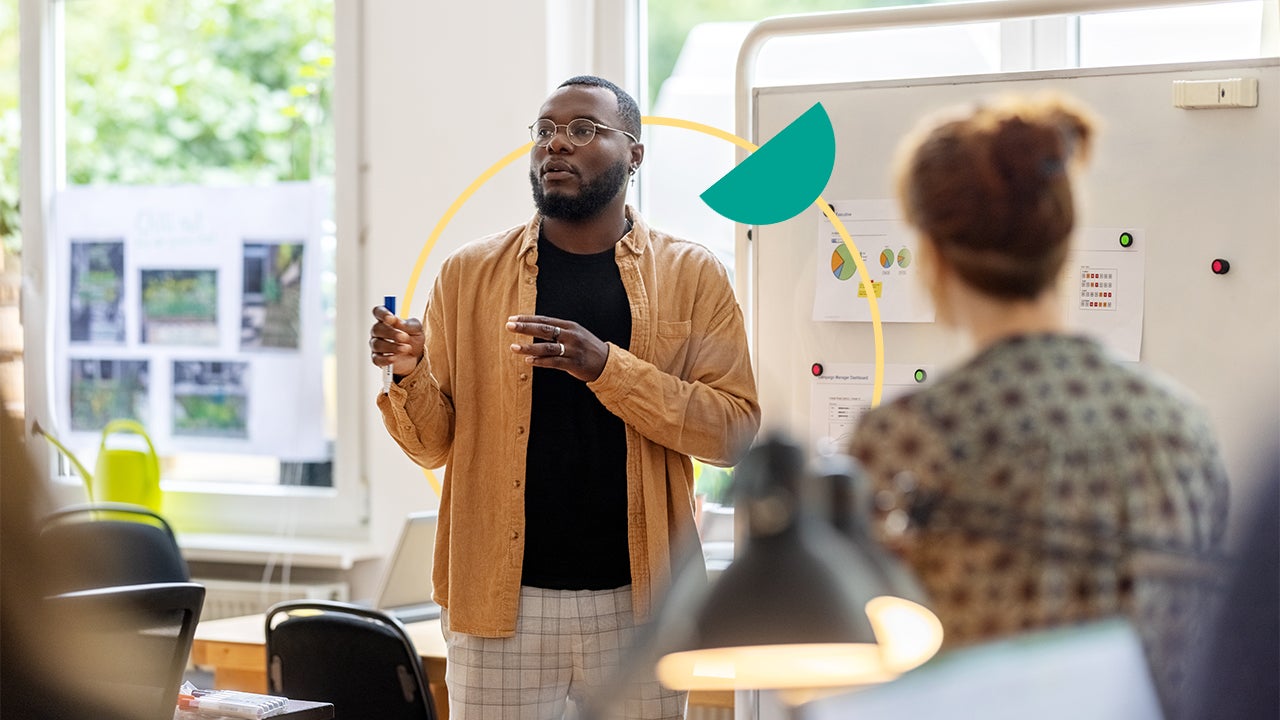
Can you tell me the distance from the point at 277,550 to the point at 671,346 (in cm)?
212

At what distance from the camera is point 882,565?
87cm

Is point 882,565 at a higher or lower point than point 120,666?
higher

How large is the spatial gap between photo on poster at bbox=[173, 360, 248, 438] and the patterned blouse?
3404mm

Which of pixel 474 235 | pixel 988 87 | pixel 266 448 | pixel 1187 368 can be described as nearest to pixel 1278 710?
pixel 1187 368

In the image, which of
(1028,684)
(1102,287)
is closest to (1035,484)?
(1028,684)

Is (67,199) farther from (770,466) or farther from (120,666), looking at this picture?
(770,466)

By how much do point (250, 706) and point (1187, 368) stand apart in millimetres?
1604

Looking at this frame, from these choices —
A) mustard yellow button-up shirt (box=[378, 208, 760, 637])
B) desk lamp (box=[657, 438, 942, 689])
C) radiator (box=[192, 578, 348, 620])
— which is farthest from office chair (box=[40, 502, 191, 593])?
desk lamp (box=[657, 438, 942, 689])

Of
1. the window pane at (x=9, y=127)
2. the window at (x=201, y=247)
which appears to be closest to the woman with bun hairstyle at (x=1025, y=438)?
the window at (x=201, y=247)

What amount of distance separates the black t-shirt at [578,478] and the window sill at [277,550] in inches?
70.4

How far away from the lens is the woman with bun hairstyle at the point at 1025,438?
34.1 inches

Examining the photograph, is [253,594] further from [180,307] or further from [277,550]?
[180,307]

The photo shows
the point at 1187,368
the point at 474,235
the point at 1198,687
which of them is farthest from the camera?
the point at 474,235

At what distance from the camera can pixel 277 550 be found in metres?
3.81
